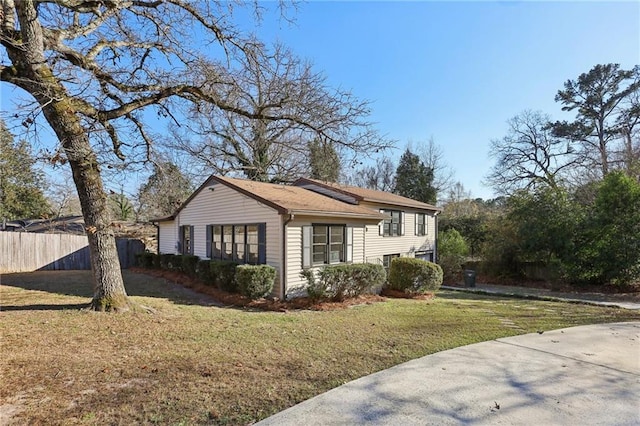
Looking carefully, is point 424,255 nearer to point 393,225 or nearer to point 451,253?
point 451,253

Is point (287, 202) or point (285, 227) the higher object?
point (287, 202)

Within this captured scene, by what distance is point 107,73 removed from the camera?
6887 millimetres

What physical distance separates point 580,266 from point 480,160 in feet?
43.4

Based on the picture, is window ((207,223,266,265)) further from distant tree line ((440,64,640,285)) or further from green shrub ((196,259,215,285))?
distant tree line ((440,64,640,285))

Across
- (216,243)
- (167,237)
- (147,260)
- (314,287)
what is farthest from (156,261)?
(314,287)

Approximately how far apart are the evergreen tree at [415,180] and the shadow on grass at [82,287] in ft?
72.2

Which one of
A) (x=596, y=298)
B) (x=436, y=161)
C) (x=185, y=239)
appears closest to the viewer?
(x=596, y=298)

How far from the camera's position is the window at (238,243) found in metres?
10.7

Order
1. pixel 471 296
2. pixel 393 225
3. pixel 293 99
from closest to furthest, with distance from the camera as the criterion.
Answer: pixel 293 99, pixel 471 296, pixel 393 225

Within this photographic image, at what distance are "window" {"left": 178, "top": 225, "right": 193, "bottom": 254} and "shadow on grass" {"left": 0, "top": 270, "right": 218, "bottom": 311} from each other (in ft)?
6.01

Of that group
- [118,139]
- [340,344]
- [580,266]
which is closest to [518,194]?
[580,266]

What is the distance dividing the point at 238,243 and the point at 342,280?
158 inches

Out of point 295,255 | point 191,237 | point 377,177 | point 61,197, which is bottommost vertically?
point 295,255

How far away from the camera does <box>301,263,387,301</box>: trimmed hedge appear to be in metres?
9.81
